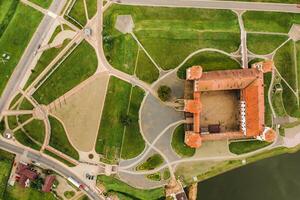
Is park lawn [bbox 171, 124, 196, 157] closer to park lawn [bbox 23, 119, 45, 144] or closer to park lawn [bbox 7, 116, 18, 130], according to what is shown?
park lawn [bbox 23, 119, 45, 144]

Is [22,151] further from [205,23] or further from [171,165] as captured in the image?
[205,23]

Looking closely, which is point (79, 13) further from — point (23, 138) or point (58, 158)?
point (58, 158)

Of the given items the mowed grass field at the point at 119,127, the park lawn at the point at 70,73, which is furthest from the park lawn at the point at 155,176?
the park lawn at the point at 70,73

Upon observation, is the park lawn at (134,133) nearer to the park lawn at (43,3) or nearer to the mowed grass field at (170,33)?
the mowed grass field at (170,33)

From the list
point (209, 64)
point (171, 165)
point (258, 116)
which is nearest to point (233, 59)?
point (209, 64)

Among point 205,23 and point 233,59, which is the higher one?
point 205,23

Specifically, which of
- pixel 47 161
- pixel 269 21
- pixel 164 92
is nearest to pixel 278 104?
pixel 269 21

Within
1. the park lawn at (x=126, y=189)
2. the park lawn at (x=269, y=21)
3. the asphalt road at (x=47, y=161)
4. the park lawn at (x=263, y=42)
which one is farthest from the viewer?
the park lawn at (x=269, y=21)
